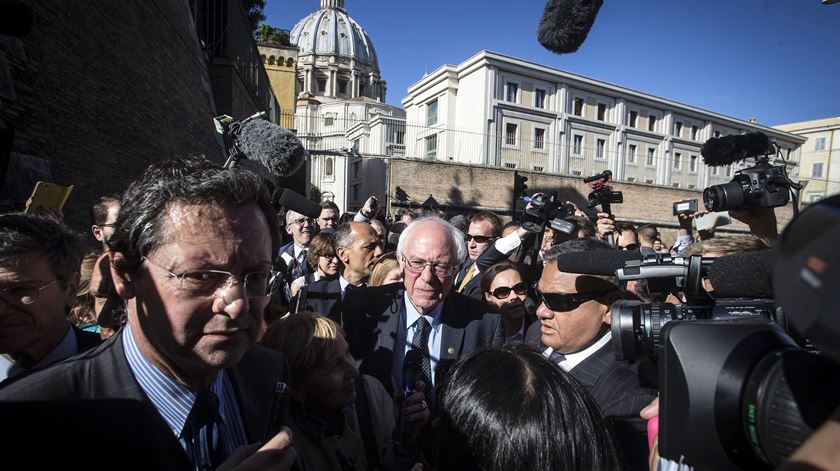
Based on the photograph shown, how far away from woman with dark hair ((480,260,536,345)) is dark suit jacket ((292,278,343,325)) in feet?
3.74

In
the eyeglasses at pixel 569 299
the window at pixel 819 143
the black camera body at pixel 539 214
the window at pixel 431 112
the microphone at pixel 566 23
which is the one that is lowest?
the eyeglasses at pixel 569 299

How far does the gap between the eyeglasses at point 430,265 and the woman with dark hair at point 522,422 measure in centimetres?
140

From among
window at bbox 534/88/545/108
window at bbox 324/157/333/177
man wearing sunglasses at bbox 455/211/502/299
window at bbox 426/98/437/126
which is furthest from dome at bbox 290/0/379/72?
man wearing sunglasses at bbox 455/211/502/299

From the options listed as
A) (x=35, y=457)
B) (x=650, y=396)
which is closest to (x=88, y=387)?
(x=35, y=457)

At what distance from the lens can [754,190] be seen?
9.05 feet

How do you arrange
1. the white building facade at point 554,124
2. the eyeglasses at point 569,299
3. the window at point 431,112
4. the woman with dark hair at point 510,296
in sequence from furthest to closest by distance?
the window at point 431,112
the white building facade at point 554,124
the woman with dark hair at point 510,296
the eyeglasses at point 569,299

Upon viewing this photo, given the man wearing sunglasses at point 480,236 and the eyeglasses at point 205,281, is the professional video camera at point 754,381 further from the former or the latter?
the man wearing sunglasses at point 480,236

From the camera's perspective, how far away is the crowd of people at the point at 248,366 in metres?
1.36

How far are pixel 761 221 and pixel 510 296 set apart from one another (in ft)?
5.31

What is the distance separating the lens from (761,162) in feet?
10.3

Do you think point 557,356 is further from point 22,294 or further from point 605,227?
point 605,227

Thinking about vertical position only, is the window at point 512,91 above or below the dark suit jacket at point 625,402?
above

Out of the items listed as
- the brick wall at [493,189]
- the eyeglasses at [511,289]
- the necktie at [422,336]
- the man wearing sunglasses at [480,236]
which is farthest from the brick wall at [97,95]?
the brick wall at [493,189]

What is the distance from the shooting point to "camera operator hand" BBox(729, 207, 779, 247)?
2.76 meters
